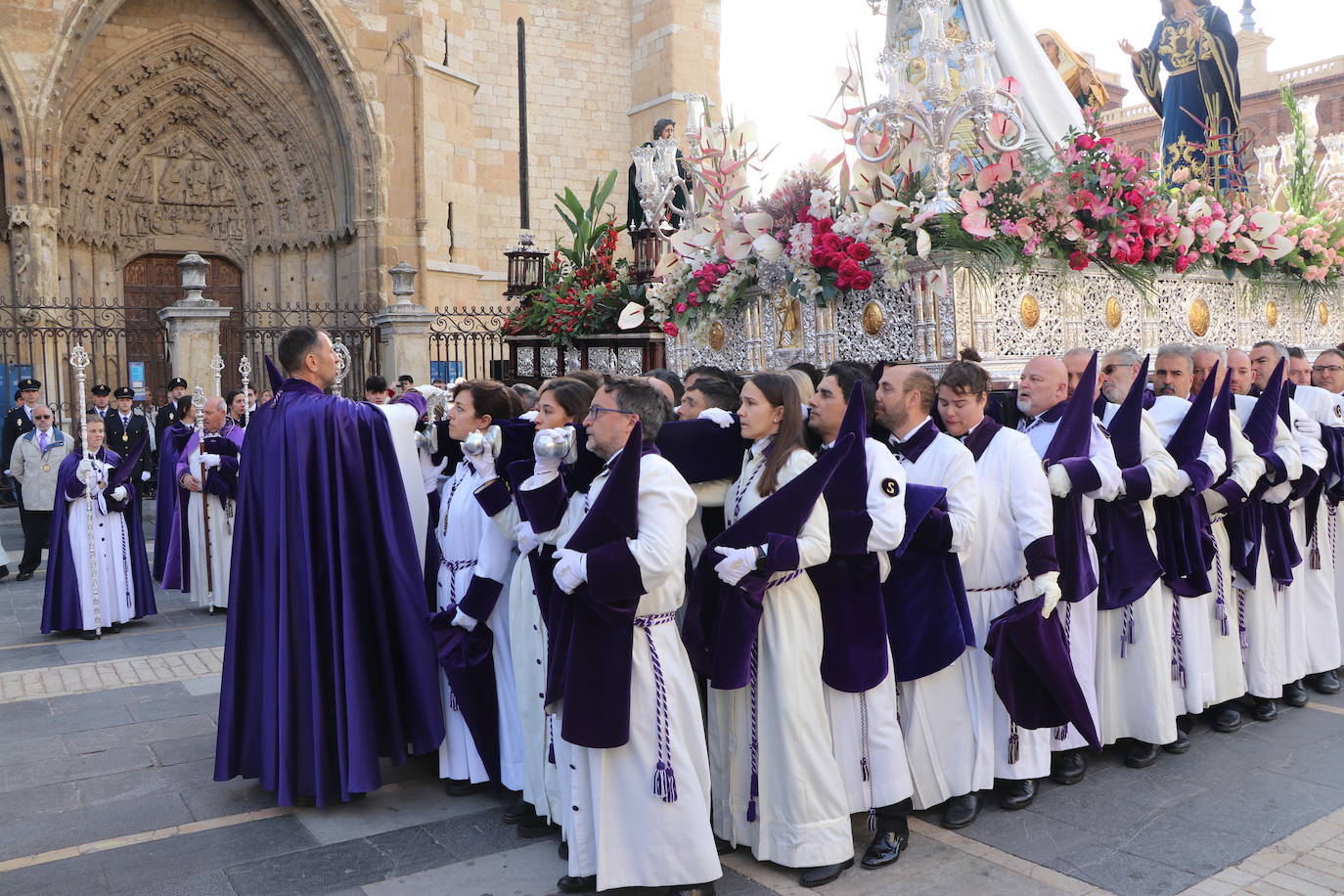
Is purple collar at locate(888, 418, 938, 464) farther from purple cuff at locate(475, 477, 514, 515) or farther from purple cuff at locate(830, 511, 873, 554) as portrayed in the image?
purple cuff at locate(475, 477, 514, 515)

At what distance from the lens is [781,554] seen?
3594 mm

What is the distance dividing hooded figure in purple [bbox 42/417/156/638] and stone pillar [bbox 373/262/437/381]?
8.27m

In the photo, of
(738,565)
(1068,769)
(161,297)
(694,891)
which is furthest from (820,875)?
(161,297)

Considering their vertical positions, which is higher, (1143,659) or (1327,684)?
(1143,659)

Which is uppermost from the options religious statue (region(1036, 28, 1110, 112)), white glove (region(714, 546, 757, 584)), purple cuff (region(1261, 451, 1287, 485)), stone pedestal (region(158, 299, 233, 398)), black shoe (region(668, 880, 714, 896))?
religious statue (region(1036, 28, 1110, 112))

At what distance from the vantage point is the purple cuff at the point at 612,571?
134 inches

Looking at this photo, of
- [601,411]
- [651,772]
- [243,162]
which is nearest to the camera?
[651,772]

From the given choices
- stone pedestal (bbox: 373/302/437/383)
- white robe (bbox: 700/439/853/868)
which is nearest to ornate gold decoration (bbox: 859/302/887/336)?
white robe (bbox: 700/439/853/868)

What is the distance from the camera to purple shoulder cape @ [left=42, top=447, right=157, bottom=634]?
26.5 feet

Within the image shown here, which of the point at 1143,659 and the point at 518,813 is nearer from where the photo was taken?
the point at 518,813

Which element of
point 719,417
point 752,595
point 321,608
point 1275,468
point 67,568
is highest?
point 719,417

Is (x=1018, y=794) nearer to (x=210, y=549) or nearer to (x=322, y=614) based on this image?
(x=322, y=614)

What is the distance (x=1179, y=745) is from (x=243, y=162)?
19.3m

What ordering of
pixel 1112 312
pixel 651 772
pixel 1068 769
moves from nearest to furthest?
pixel 651 772
pixel 1068 769
pixel 1112 312
